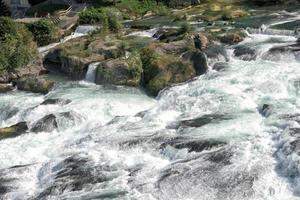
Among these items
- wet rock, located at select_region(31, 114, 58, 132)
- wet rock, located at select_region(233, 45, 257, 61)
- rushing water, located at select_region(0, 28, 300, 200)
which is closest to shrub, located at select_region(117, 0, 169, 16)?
wet rock, located at select_region(233, 45, 257, 61)

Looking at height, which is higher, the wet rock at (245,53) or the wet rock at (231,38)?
the wet rock at (231,38)

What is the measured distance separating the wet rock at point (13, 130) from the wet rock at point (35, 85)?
6.26m

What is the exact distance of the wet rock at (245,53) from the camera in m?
39.5

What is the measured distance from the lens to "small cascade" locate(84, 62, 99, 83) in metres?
39.1

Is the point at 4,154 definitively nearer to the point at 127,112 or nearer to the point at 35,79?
the point at 127,112

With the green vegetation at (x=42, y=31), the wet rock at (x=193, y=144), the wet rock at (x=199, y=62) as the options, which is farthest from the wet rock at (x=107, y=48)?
the wet rock at (x=193, y=144)

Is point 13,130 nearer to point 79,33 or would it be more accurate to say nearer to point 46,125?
point 46,125

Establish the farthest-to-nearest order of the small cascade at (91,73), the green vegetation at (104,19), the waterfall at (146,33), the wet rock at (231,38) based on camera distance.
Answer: the green vegetation at (104,19) → the waterfall at (146,33) → the wet rock at (231,38) → the small cascade at (91,73)

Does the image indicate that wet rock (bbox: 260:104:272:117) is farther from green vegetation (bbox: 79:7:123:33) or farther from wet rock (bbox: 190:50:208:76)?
green vegetation (bbox: 79:7:123:33)

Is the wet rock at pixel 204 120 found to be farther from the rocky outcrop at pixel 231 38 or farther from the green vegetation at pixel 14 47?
the green vegetation at pixel 14 47

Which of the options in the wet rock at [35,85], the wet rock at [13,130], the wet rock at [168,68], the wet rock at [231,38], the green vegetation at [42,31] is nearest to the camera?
the wet rock at [13,130]

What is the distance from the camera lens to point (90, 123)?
3200 centimetres

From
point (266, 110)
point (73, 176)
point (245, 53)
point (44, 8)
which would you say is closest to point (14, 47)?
point (245, 53)

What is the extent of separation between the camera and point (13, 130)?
31.4 metres
